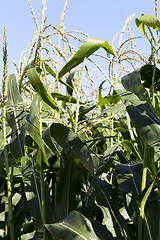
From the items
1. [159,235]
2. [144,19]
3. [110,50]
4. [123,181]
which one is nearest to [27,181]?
[123,181]

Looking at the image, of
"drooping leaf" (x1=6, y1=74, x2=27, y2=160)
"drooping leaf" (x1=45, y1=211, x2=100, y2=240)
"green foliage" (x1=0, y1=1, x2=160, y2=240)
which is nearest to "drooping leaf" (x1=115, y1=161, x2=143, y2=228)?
"green foliage" (x1=0, y1=1, x2=160, y2=240)

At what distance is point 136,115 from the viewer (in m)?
0.89

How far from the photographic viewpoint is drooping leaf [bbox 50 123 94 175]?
3.43 ft

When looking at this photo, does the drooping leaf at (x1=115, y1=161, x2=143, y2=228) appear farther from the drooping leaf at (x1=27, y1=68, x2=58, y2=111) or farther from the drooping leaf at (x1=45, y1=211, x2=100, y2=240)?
the drooping leaf at (x1=27, y1=68, x2=58, y2=111)

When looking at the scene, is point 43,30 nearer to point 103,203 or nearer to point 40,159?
point 40,159

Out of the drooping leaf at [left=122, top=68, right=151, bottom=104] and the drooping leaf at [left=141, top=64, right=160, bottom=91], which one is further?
the drooping leaf at [left=141, top=64, right=160, bottom=91]

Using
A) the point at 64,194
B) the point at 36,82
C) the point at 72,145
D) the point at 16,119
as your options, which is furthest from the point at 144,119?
the point at 16,119

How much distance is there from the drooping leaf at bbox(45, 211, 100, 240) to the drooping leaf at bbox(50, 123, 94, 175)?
0.23 m

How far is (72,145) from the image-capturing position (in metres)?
1.07

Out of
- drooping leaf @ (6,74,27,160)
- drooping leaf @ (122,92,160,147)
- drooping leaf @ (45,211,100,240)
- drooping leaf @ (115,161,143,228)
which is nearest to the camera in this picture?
drooping leaf @ (122,92,160,147)

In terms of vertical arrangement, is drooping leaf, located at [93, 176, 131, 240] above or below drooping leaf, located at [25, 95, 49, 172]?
below

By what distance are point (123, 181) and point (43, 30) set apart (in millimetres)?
872

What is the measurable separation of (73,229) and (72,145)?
1.16ft

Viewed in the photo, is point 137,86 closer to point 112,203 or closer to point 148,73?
point 148,73
